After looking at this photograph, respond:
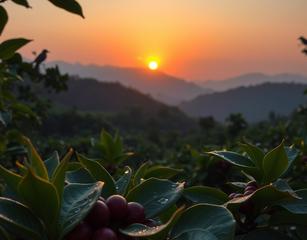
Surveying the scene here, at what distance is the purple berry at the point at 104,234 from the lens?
1.10 meters

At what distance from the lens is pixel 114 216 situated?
3.96 feet

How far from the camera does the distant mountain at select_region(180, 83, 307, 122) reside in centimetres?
11738

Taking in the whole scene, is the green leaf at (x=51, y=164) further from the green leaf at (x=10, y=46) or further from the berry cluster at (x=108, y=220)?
the green leaf at (x=10, y=46)

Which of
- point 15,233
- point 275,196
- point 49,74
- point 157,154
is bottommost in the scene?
point 157,154

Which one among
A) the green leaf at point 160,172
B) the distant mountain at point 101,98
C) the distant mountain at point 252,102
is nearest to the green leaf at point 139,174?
the green leaf at point 160,172

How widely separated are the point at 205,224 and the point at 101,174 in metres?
0.38

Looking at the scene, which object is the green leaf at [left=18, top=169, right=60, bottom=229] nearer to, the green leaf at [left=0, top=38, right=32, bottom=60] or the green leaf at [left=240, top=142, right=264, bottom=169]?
the green leaf at [left=240, top=142, right=264, bottom=169]

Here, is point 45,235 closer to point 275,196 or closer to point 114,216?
point 114,216

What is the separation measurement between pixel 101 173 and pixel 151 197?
194 mm

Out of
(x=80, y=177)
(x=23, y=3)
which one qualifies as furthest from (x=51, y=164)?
(x=23, y=3)

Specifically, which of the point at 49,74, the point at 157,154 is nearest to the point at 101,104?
the point at 157,154

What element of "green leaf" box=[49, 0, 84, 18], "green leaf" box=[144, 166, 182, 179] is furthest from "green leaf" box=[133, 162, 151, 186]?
"green leaf" box=[49, 0, 84, 18]

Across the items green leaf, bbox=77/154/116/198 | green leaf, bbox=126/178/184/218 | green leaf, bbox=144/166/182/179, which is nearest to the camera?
green leaf, bbox=126/178/184/218

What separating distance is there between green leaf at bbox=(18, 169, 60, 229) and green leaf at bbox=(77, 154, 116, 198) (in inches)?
11.2
